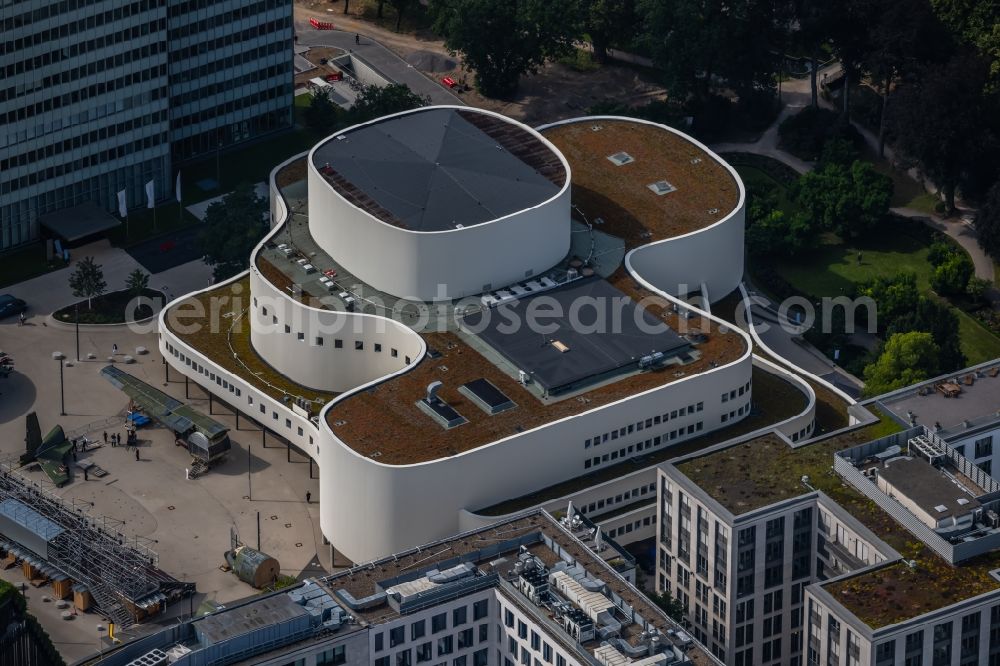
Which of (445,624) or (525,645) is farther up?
(445,624)

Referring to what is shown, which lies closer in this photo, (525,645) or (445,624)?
(525,645)

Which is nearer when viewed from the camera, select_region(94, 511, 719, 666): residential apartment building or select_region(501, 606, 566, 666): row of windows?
select_region(94, 511, 719, 666): residential apartment building

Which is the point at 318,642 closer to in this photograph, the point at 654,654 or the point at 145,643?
the point at 145,643

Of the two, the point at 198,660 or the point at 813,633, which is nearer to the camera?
the point at 198,660

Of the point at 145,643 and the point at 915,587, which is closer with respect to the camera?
the point at 145,643

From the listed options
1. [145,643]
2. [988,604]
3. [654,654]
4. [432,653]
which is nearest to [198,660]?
[145,643]

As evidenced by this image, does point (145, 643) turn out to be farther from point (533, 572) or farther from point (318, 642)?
point (533, 572)

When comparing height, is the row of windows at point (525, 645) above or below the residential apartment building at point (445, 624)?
below

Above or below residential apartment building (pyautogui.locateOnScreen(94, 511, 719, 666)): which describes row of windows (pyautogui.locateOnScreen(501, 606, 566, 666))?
below

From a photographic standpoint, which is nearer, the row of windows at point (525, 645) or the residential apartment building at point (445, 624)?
the residential apartment building at point (445, 624)

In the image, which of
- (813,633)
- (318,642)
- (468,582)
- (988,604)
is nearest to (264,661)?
(318,642)
